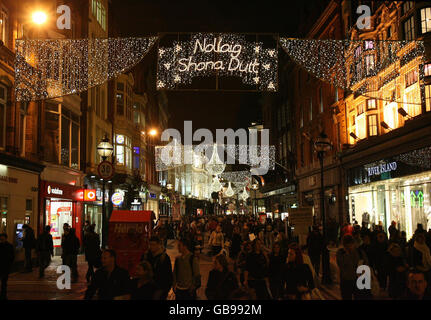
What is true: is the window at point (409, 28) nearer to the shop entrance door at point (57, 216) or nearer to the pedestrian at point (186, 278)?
the pedestrian at point (186, 278)

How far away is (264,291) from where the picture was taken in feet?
34.5

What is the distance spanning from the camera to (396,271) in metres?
11.2

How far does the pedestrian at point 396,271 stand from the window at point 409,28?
1580 centimetres

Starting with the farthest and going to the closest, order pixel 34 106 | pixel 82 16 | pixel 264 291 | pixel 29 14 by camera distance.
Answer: pixel 82 16 < pixel 34 106 < pixel 29 14 < pixel 264 291

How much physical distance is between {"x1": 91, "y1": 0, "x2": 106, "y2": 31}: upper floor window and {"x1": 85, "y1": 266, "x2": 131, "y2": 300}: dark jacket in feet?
98.5

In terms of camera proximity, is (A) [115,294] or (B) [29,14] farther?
(B) [29,14]

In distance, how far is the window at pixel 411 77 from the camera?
24.0 metres

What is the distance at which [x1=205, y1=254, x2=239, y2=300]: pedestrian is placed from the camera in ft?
28.9

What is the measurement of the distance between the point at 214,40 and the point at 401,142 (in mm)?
14524

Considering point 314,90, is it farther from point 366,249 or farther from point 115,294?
point 115,294

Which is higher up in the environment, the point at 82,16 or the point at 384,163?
the point at 82,16

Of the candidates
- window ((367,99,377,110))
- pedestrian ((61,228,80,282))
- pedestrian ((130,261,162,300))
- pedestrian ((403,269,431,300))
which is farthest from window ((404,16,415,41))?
pedestrian ((130,261,162,300))

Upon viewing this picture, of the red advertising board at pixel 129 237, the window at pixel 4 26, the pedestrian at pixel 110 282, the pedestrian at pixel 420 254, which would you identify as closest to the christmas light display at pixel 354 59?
the pedestrian at pixel 420 254

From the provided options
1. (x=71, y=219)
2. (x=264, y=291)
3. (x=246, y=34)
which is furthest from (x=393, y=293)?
(x=71, y=219)
